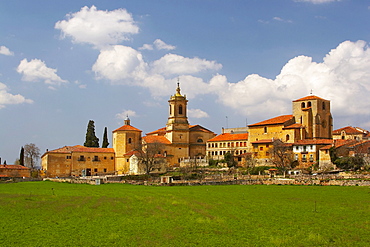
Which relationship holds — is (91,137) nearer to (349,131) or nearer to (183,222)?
(349,131)

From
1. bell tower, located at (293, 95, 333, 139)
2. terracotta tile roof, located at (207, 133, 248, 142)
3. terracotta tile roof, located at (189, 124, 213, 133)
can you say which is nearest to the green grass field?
bell tower, located at (293, 95, 333, 139)

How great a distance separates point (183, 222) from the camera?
890 inches

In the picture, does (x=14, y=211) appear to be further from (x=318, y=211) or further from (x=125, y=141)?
(x=125, y=141)

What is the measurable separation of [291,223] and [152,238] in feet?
24.4

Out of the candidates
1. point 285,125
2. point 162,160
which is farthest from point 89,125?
point 285,125

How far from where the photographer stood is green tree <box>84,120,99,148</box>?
90.3 m

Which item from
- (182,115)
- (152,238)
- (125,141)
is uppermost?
(182,115)

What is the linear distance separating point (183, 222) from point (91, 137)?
7091 centimetres

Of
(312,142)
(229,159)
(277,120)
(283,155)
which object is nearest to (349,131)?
(277,120)

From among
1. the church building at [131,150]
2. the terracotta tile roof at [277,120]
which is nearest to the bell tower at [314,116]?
the terracotta tile roof at [277,120]

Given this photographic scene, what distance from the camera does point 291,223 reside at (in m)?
22.3

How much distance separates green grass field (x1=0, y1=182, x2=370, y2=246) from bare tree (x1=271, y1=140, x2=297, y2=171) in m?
36.7

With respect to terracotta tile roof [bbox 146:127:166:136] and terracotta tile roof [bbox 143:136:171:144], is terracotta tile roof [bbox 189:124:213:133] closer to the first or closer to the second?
terracotta tile roof [bbox 143:136:171:144]

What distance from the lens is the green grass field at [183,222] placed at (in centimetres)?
1852
